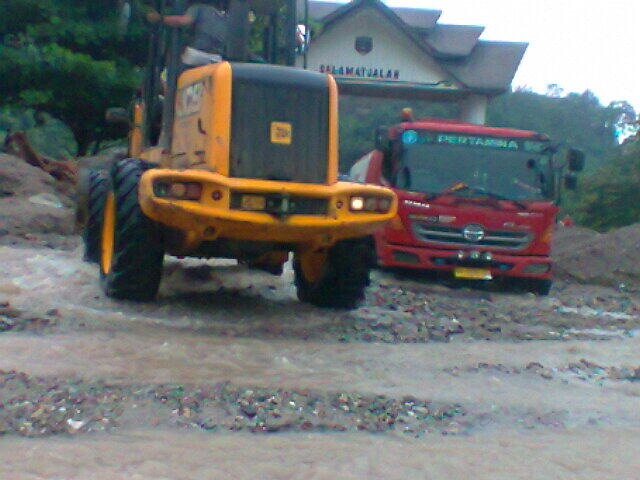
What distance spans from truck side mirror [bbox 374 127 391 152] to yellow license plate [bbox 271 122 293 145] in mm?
5554

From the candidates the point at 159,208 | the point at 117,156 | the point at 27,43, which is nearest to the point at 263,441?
the point at 159,208

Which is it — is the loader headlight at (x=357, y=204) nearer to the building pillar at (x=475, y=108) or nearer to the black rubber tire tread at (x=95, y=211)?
the black rubber tire tread at (x=95, y=211)

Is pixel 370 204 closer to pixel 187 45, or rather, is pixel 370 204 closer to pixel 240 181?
pixel 240 181

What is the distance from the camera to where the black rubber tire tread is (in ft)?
32.8

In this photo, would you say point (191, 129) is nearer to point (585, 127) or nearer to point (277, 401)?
point (277, 401)

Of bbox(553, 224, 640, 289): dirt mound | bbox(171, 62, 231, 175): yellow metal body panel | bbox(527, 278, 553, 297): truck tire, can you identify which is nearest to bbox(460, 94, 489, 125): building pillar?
bbox(553, 224, 640, 289): dirt mound

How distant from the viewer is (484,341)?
28.0ft

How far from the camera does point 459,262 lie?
13297 mm

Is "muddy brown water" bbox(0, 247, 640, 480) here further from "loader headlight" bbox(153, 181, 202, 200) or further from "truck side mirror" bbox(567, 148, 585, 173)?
"truck side mirror" bbox(567, 148, 585, 173)

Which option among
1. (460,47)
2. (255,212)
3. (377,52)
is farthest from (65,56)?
(460,47)

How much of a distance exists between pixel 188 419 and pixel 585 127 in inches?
2228

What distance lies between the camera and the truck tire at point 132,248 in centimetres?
826

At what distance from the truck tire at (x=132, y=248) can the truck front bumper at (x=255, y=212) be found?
213mm

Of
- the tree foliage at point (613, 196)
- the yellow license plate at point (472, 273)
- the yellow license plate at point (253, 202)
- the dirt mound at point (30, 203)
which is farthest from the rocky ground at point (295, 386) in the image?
the tree foliage at point (613, 196)
